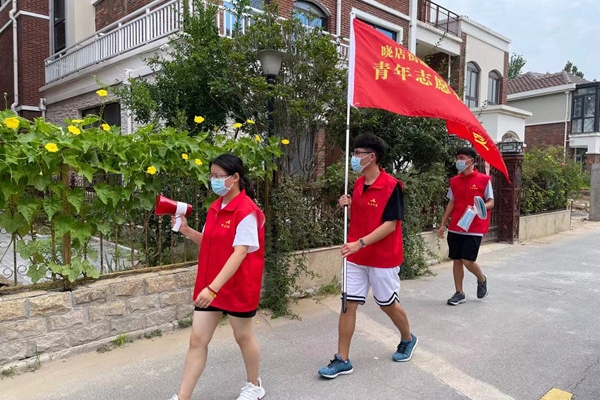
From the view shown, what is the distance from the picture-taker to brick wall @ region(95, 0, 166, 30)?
40.7ft

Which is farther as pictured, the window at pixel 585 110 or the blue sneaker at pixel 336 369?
the window at pixel 585 110

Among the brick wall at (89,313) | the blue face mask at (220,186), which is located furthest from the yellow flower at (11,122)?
the blue face mask at (220,186)

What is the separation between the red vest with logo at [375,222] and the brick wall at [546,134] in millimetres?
27083

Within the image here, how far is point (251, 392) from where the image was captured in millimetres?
3051

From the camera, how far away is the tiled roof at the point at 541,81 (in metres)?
28.4

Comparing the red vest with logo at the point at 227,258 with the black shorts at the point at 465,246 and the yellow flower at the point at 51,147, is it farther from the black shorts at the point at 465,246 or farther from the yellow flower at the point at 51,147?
the black shorts at the point at 465,246

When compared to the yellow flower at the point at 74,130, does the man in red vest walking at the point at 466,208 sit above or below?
below

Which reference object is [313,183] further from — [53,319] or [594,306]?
[594,306]

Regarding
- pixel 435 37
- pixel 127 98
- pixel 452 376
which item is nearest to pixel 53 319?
pixel 452 376

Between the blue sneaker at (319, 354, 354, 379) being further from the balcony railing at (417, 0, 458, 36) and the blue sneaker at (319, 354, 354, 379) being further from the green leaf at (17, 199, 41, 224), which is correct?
the balcony railing at (417, 0, 458, 36)

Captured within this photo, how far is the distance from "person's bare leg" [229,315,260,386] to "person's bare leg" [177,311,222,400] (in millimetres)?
149

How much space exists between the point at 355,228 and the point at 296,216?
1.66m

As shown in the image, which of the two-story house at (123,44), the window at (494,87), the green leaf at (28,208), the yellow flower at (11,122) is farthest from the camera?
the window at (494,87)

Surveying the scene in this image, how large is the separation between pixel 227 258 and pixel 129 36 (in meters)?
10.0
